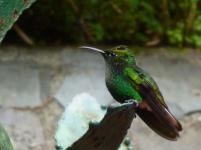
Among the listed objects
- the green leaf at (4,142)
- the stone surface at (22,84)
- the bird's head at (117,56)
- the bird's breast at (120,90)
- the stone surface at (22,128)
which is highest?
the bird's head at (117,56)

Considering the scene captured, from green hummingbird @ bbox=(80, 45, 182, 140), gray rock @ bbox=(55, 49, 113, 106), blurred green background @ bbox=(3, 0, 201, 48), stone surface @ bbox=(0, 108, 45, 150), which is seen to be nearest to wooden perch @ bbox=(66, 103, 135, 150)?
green hummingbird @ bbox=(80, 45, 182, 140)

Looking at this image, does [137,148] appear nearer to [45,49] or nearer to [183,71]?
[183,71]

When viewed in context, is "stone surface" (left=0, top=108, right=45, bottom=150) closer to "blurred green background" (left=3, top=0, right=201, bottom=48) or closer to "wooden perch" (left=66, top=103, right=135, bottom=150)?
"blurred green background" (left=3, top=0, right=201, bottom=48)

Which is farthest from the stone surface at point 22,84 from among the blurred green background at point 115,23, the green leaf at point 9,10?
the green leaf at point 9,10

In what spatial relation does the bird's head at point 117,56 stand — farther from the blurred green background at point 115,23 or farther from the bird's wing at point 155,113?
the blurred green background at point 115,23

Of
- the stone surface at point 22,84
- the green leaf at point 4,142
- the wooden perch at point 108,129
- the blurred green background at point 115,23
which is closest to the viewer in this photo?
the wooden perch at point 108,129
